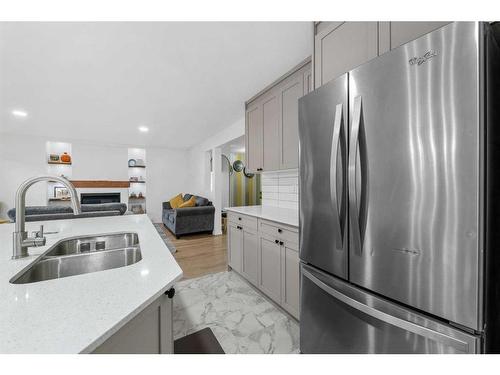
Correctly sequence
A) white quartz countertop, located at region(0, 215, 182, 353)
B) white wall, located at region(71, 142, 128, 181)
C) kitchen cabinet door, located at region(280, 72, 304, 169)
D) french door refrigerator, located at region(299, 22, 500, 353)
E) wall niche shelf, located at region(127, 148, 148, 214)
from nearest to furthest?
white quartz countertop, located at region(0, 215, 182, 353) → french door refrigerator, located at region(299, 22, 500, 353) → kitchen cabinet door, located at region(280, 72, 304, 169) → white wall, located at region(71, 142, 128, 181) → wall niche shelf, located at region(127, 148, 148, 214)

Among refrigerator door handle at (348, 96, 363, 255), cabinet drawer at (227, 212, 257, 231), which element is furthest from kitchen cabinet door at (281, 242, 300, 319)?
refrigerator door handle at (348, 96, 363, 255)

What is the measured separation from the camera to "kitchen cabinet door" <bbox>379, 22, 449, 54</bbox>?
37.1 inches

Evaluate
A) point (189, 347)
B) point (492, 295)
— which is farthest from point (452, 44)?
point (189, 347)

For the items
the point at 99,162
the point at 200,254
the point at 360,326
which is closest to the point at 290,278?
the point at 360,326

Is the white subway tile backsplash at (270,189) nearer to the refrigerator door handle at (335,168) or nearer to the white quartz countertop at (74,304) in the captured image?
the refrigerator door handle at (335,168)

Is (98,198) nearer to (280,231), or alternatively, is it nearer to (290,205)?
(290,205)

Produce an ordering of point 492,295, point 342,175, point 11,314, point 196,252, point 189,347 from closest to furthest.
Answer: point 11,314
point 492,295
point 342,175
point 189,347
point 196,252

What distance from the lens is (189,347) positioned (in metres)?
1.43

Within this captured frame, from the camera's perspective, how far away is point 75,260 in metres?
1.04

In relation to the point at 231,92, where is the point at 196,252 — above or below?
below

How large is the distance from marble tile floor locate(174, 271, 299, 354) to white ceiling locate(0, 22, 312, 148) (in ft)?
7.72

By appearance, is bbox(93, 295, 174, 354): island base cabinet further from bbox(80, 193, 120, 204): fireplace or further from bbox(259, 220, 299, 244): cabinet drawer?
bbox(80, 193, 120, 204): fireplace

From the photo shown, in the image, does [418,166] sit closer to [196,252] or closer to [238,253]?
[238,253]

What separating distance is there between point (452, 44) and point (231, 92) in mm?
2328
